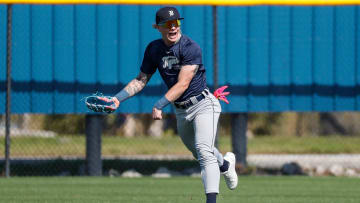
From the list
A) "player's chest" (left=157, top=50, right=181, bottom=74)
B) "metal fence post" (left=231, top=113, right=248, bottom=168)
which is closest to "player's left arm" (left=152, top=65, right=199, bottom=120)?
"player's chest" (left=157, top=50, right=181, bottom=74)

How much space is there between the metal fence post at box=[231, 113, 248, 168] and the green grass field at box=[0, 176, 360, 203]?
86 cm

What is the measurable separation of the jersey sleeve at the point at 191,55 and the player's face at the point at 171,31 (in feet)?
0.45

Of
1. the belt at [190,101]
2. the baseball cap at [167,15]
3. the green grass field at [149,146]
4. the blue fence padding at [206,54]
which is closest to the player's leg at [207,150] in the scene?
the belt at [190,101]

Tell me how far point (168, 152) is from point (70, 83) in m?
6.48

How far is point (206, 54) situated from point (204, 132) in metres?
6.07

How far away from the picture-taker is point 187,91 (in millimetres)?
7012

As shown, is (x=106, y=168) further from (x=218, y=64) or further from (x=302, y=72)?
(x=302, y=72)

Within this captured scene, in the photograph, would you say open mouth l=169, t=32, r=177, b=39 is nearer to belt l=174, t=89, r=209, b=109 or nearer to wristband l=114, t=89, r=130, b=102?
belt l=174, t=89, r=209, b=109

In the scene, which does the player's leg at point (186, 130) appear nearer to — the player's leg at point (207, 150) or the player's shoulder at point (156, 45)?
the player's leg at point (207, 150)

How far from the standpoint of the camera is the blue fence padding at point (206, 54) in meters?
12.5

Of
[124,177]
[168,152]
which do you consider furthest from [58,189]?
[168,152]

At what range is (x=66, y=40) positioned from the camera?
12.6 meters

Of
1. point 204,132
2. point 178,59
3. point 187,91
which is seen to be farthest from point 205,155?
point 178,59

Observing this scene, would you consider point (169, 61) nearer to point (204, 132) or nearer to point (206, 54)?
point (204, 132)
